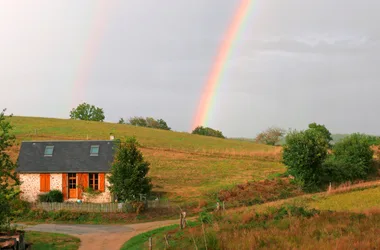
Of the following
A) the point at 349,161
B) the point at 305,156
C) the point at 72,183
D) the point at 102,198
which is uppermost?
the point at 305,156

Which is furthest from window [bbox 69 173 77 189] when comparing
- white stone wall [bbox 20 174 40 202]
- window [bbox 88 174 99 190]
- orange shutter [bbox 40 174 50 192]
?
white stone wall [bbox 20 174 40 202]

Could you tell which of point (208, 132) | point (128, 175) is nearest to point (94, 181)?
point (128, 175)

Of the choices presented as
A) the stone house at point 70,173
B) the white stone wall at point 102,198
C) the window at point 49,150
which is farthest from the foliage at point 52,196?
the window at point 49,150

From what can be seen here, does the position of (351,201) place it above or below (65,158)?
below

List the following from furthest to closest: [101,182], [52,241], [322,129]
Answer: [322,129], [101,182], [52,241]

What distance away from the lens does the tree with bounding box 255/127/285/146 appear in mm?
107812

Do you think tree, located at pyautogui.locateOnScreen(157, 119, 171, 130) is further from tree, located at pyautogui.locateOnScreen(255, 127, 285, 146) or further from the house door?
the house door

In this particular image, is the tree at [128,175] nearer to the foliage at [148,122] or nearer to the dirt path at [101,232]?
the dirt path at [101,232]

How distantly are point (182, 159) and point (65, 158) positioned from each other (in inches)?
858

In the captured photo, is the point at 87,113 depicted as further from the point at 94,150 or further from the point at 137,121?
the point at 94,150

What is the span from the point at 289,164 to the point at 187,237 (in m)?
24.0

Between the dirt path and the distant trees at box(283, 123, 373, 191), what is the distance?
15.8m

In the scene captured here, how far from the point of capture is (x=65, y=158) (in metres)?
39.6

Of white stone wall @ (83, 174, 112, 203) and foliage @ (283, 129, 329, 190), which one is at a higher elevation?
foliage @ (283, 129, 329, 190)
